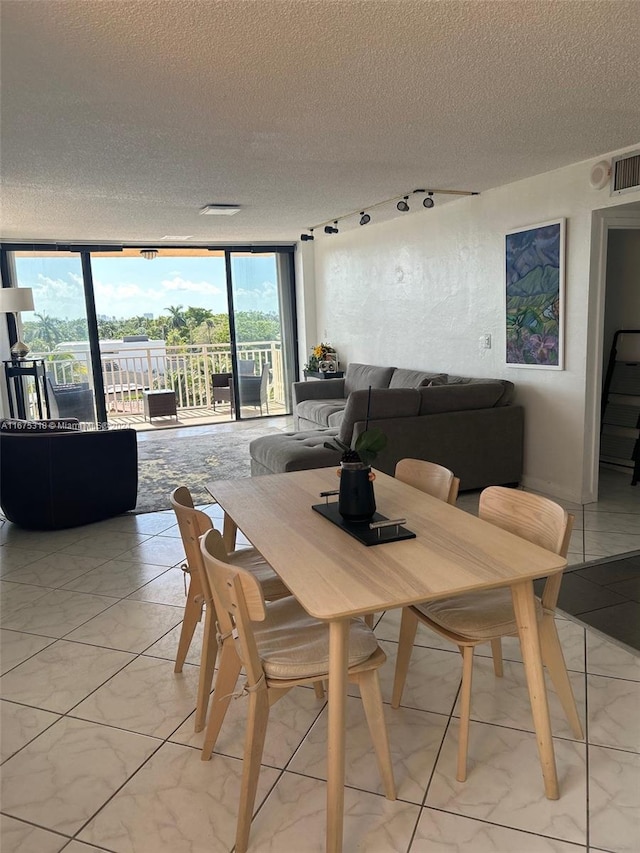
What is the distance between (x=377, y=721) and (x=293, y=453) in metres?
2.61

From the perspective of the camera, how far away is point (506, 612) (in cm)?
195

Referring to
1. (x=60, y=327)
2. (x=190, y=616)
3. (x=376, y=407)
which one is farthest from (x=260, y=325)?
(x=190, y=616)

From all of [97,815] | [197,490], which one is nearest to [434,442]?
[197,490]

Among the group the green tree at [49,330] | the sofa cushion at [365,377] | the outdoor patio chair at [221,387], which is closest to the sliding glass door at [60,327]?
the green tree at [49,330]

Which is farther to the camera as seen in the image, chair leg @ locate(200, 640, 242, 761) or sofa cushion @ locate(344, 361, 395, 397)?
sofa cushion @ locate(344, 361, 395, 397)

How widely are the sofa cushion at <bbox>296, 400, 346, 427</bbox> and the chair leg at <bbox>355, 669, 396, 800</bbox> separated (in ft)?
Result: 13.5

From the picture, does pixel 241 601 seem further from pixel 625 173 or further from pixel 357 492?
pixel 625 173

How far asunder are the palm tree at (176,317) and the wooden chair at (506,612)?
26.9 ft

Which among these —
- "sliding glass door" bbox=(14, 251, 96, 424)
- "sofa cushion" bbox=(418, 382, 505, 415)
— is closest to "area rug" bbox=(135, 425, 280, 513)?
"sliding glass door" bbox=(14, 251, 96, 424)

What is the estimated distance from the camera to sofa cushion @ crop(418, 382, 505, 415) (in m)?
4.59

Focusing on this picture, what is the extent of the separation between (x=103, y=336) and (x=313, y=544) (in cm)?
796

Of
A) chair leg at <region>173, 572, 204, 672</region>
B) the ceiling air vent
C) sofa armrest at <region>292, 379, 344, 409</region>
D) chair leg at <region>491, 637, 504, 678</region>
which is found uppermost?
the ceiling air vent

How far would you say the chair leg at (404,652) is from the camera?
216 centimetres

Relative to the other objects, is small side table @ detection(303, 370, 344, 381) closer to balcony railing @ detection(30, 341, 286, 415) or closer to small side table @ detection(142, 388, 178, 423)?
balcony railing @ detection(30, 341, 286, 415)
